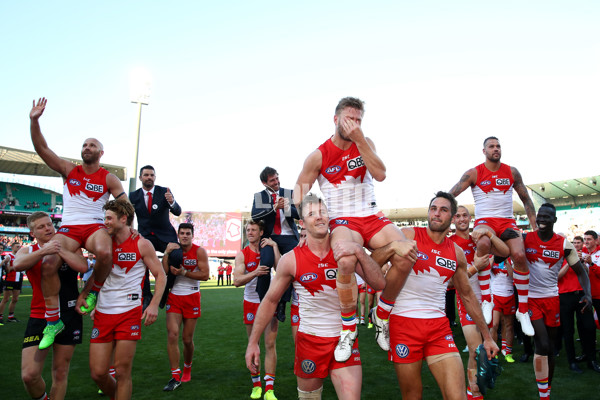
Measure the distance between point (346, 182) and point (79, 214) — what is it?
3.85 meters

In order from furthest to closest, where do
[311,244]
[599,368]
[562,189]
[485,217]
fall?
[562,189]
[599,368]
[485,217]
[311,244]

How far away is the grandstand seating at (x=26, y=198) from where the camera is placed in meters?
62.5

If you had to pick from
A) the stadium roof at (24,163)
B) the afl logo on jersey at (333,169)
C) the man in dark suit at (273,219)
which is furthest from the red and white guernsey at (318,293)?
the stadium roof at (24,163)

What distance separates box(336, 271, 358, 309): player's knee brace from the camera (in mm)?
4438

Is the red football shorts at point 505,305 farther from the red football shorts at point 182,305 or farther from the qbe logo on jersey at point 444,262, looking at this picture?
the red football shorts at point 182,305

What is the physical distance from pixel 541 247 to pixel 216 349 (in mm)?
7873

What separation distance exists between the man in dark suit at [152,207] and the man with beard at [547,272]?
6148 millimetres

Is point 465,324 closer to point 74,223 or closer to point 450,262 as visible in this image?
point 450,262

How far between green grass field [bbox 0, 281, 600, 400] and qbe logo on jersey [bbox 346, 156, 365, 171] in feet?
13.3

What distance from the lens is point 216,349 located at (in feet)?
37.7

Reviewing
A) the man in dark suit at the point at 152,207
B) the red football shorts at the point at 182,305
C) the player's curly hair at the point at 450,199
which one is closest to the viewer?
the player's curly hair at the point at 450,199

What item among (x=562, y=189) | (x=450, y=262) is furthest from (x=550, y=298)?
(x=562, y=189)

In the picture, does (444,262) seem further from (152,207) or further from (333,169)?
(152,207)

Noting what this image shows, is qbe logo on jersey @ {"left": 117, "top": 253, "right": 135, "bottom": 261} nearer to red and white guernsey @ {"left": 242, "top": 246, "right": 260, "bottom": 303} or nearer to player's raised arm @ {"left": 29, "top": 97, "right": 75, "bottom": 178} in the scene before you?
player's raised arm @ {"left": 29, "top": 97, "right": 75, "bottom": 178}
